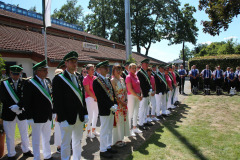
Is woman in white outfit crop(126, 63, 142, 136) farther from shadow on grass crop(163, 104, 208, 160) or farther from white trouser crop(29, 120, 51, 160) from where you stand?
white trouser crop(29, 120, 51, 160)

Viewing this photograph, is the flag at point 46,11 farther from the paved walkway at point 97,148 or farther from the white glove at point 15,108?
the paved walkway at point 97,148

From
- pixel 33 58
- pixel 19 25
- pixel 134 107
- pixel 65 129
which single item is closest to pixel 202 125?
pixel 134 107

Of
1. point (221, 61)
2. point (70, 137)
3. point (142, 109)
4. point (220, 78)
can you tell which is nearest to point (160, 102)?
point (142, 109)

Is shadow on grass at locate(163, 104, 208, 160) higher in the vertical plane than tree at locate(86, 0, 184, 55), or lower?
lower

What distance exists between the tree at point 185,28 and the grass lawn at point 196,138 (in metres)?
36.2

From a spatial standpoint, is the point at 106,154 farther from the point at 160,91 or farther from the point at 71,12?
the point at 71,12

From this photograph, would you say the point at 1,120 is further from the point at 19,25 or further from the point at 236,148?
the point at 19,25

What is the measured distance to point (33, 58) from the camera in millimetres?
12094

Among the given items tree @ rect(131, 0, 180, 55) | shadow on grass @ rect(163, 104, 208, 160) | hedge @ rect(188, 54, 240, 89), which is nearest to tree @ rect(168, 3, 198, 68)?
tree @ rect(131, 0, 180, 55)

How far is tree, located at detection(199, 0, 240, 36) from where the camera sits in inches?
177

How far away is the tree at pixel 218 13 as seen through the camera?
4484 millimetres

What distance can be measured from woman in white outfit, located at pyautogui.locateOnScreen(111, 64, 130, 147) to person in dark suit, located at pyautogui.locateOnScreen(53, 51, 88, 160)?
1363 mm

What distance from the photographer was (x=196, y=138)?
17.5 feet

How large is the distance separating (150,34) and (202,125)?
130 feet
